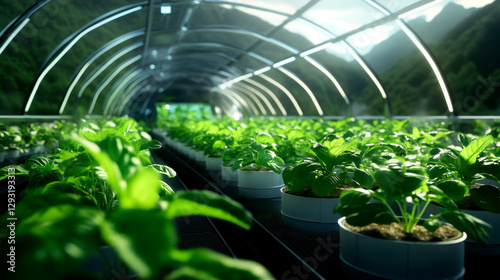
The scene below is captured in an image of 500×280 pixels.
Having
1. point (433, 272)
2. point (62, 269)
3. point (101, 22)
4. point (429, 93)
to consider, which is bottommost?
point (433, 272)

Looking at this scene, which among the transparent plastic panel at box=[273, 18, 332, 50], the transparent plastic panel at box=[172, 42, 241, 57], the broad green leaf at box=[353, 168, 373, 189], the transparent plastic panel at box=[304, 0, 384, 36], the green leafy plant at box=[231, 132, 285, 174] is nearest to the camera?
the broad green leaf at box=[353, 168, 373, 189]

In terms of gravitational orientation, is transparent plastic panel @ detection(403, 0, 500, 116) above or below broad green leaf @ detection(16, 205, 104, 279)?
above

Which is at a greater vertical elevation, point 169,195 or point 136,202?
→ point 136,202

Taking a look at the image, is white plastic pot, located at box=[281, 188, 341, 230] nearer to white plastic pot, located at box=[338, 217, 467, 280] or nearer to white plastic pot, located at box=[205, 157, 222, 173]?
white plastic pot, located at box=[338, 217, 467, 280]

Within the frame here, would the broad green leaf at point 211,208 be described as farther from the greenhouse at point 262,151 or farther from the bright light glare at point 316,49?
the bright light glare at point 316,49

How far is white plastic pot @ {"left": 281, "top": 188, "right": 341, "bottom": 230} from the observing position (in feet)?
6.89

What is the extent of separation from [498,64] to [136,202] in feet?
33.1

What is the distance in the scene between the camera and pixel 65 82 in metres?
9.83

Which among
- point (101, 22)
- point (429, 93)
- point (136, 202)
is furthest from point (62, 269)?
point (429, 93)

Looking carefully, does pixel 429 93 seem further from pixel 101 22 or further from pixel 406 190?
pixel 406 190

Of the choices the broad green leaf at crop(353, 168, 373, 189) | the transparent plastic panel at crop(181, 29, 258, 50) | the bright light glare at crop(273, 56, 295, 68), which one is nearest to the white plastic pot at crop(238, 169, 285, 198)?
the broad green leaf at crop(353, 168, 373, 189)

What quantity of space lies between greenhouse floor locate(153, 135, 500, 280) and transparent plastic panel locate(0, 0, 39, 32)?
4669 mm

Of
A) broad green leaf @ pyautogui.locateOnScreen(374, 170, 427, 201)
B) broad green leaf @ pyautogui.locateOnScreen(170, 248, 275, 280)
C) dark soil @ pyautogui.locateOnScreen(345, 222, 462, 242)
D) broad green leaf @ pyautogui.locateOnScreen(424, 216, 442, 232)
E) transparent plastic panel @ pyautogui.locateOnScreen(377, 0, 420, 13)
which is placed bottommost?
dark soil @ pyautogui.locateOnScreen(345, 222, 462, 242)

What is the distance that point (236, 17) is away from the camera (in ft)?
27.8
